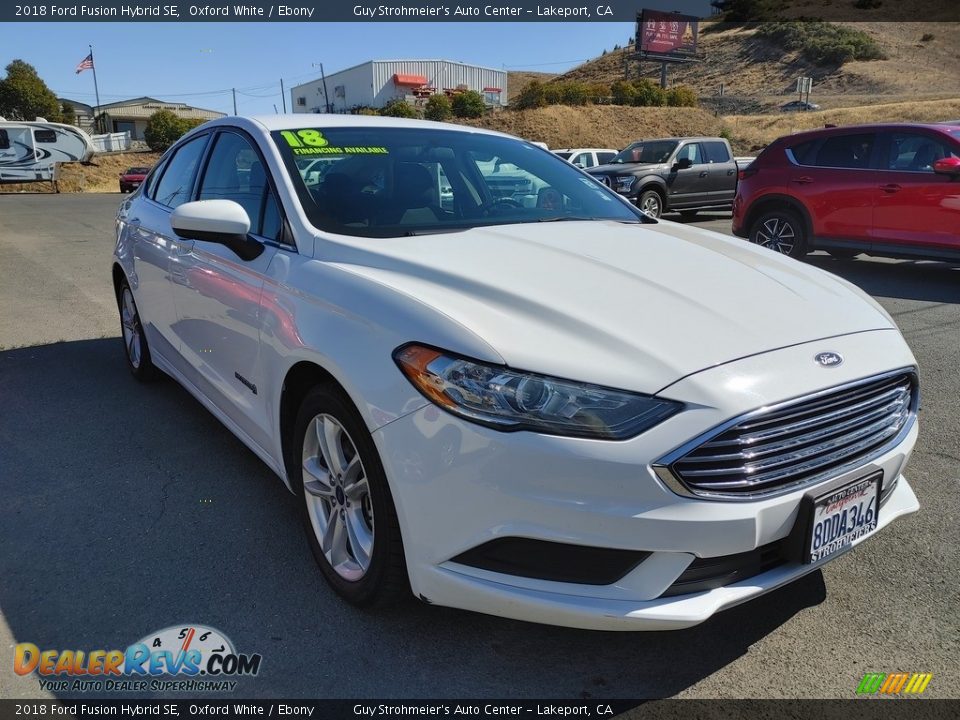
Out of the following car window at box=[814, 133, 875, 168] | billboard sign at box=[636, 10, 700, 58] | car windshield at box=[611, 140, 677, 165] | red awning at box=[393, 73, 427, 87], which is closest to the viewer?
car window at box=[814, 133, 875, 168]

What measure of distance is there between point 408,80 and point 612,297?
72.9 metres

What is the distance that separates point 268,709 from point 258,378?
1.24 metres

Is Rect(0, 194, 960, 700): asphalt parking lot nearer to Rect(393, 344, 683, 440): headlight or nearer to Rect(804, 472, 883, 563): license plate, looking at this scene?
Rect(804, 472, 883, 563): license plate

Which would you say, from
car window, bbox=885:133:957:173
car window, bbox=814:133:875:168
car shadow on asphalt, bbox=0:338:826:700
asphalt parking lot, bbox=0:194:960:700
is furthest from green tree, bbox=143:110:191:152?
car shadow on asphalt, bbox=0:338:826:700

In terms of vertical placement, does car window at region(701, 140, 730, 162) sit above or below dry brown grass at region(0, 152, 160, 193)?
above

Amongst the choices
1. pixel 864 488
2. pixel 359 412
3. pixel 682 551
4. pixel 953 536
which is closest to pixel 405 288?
pixel 359 412

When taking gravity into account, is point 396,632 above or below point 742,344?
below

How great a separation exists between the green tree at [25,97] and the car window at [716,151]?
61827 mm

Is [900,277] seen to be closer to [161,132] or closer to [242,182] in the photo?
[242,182]

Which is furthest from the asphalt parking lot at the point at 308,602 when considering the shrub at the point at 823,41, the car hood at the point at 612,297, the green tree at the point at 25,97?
the shrub at the point at 823,41

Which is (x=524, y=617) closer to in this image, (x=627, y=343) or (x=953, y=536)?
(x=627, y=343)

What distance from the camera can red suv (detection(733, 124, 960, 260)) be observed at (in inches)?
313

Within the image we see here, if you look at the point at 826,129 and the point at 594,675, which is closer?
the point at 594,675

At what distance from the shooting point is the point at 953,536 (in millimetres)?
2994
